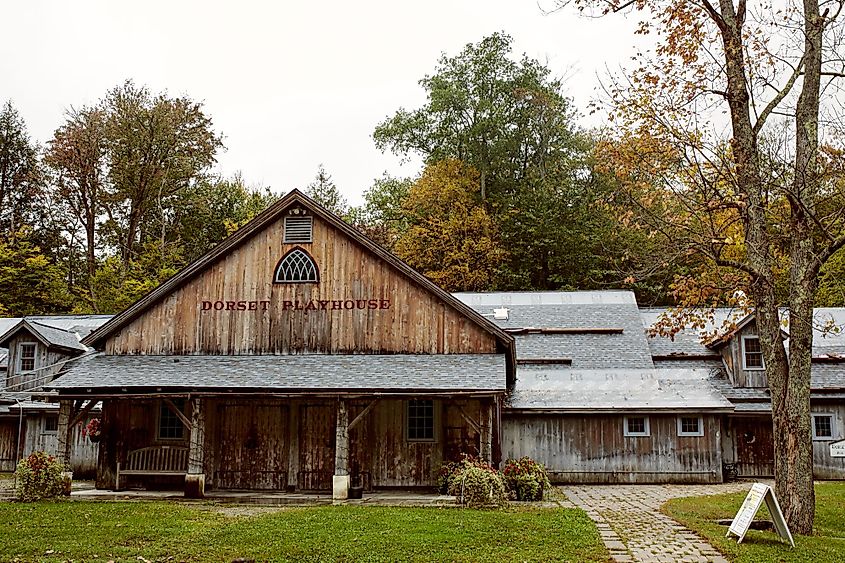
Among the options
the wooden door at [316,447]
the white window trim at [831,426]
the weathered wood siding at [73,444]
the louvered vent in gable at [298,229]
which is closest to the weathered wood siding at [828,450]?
the white window trim at [831,426]

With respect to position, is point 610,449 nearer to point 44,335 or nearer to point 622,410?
point 622,410

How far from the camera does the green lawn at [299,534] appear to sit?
1218 cm

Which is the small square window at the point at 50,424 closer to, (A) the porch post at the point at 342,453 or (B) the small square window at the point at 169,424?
(B) the small square window at the point at 169,424

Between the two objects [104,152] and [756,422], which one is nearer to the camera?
[756,422]

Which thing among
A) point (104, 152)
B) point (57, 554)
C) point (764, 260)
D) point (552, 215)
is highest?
point (104, 152)

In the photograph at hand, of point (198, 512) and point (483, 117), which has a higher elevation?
point (483, 117)

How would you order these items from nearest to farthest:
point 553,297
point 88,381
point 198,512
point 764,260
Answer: point 764,260, point 198,512, point 88,381, point 553,297

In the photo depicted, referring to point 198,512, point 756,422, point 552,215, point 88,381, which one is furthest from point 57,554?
point 552,215

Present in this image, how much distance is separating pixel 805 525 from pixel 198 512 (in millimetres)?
10968

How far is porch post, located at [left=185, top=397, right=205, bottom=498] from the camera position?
19328 millimetres

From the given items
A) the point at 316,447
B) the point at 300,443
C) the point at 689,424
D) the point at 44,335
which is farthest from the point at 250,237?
the point at 689,424

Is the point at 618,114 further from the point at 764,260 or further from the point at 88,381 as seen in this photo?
the point at 88,381

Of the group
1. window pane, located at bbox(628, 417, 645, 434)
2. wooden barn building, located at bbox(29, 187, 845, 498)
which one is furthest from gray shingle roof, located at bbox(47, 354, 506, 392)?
window pane, located at bbox(628, 417, 645, 434)

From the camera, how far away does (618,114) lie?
18.6m
